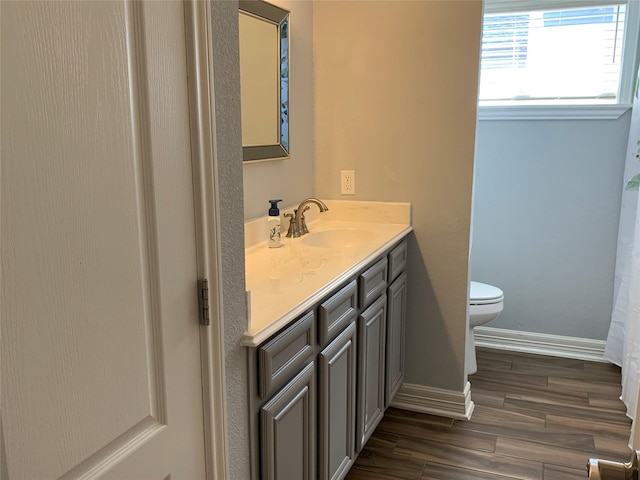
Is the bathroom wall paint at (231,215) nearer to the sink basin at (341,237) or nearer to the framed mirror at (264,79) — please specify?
the framed mirror at (264,79)

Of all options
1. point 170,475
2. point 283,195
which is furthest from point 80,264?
point 283,195

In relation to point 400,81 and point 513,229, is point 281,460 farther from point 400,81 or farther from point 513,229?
point 513,229

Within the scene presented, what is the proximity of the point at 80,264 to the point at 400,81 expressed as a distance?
84.9 inches

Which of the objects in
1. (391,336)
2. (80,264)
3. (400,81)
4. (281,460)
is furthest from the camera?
(400,81)

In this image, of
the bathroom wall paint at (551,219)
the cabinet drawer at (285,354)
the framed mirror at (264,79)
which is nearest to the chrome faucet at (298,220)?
the framed mirror at (264,79)

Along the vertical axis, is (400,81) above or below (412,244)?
above

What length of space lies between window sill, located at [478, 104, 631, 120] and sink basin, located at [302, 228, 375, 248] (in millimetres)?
1421

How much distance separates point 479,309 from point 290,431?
1.79 meters

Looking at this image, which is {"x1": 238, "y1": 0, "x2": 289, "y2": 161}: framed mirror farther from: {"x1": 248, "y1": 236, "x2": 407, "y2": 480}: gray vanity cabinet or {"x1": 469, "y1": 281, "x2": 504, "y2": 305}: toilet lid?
{"x1": 469, "y1": 281, "x2": 504, "y2": 305}: toilet lid

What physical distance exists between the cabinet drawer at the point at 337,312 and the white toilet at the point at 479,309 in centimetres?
123

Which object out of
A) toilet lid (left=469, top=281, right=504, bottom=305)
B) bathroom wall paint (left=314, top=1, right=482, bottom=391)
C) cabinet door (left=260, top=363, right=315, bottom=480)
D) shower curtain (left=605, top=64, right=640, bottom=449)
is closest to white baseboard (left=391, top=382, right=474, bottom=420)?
bathroom wall paint (left=314, top=1, right=482, bottom=391)

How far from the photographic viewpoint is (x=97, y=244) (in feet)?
2.93

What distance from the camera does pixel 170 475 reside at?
3.61ft

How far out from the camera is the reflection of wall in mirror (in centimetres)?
220
